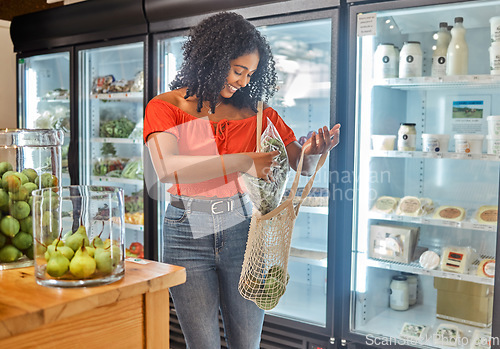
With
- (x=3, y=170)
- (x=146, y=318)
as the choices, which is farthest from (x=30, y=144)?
(x=146, y=318)

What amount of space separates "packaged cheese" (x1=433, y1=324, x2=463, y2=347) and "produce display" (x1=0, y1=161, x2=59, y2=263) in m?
1.88

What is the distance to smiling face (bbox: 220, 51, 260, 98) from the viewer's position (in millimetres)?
2041

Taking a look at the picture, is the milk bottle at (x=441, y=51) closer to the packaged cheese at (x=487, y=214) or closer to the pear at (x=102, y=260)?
the packaged cheese at (x=487, y=214)

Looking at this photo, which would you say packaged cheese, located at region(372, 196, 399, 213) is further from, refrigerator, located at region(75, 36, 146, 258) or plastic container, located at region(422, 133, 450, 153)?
refrigerator, located at region(75, 36, 146, 258)

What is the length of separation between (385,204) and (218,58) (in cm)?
114

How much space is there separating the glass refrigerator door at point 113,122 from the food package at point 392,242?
1610 millimetres

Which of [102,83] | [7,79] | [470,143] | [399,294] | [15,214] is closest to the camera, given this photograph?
[15,214]

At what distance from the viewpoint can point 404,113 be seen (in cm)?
274

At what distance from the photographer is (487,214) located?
2.32m

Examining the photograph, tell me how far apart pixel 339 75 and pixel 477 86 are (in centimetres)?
71

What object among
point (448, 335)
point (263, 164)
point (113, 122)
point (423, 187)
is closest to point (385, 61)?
point (423, 187)

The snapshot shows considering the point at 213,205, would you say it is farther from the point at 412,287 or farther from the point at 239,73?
the point at 412,287

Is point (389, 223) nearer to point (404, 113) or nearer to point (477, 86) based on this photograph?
point (404, 113)

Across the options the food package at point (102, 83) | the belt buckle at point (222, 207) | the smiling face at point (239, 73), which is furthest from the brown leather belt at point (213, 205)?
the food package at point (102, 83)
